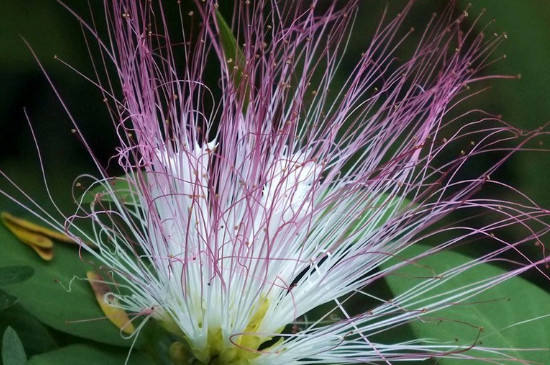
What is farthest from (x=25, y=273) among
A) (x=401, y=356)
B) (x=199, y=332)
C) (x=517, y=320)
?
(x=517, y=320)

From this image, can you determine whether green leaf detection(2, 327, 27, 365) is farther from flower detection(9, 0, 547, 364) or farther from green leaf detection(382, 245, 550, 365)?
green leaf detection(382, 245, 550, 365)

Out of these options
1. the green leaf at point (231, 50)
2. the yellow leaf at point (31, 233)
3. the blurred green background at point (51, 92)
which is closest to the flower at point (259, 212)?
the green leaf at point (231, 50)

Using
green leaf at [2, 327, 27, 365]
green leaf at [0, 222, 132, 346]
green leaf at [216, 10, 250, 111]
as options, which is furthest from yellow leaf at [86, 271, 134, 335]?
green leaf at [216, 10, 250, 111]

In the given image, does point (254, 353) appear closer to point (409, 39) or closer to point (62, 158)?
point (62, 158)

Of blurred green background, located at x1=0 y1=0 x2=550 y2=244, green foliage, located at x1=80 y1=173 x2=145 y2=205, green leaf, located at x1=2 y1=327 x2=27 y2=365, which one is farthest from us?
blurred green background, located at x1=0 y1=0 x2=550 y2=244

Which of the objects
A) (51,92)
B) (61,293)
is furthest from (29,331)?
(51,92)

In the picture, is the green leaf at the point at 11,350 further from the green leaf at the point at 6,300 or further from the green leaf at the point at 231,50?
the green leaf at the point at 231,50

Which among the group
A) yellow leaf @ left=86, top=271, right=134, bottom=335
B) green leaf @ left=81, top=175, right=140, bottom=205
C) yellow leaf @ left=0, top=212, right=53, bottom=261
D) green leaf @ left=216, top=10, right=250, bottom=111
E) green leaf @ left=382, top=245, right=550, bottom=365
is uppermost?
green leaf @ left=216, top=10, right=250, bottom=111
